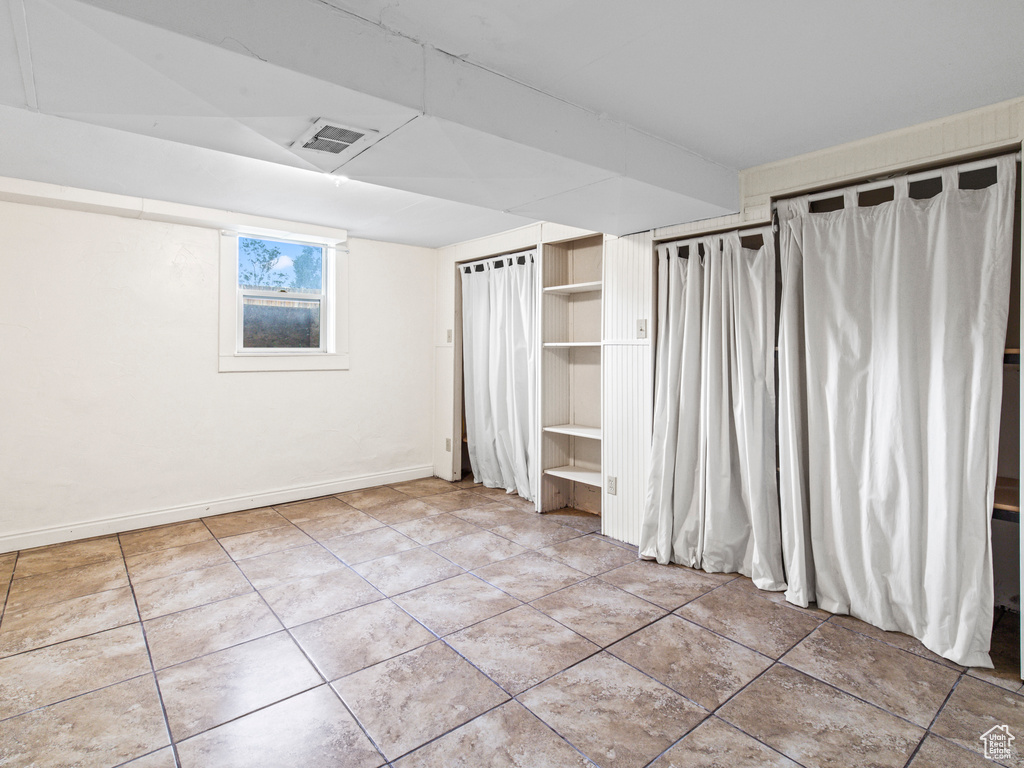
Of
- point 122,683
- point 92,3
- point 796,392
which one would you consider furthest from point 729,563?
point 92,3

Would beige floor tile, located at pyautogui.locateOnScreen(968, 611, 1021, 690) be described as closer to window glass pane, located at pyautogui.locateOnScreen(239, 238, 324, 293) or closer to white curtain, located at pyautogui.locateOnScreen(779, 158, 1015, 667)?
white curtain, located at pyautogui.locateOnScreen(779, 158, 1015, 667)

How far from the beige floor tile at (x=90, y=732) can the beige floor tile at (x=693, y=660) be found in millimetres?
1764

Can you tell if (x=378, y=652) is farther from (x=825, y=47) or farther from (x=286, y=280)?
(x=286, y=280)

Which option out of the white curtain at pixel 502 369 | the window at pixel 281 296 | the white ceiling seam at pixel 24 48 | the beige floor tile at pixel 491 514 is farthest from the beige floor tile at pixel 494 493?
the white ceiling seam at pixel 24 48

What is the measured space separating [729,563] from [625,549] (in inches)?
26.8

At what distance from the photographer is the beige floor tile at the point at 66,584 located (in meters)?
2.82

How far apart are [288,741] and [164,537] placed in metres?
2.58

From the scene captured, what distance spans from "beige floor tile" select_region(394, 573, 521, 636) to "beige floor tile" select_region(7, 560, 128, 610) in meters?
1.71

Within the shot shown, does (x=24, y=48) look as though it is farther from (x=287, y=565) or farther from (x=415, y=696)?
(x=287, y=565)

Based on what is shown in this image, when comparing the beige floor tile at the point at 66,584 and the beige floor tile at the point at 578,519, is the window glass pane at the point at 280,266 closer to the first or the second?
the beige floor tile at the point at 66,584

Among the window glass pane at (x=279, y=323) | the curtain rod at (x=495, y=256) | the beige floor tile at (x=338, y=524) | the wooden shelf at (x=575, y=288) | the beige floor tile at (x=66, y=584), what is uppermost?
the curtain rod at (x=495, y=256)

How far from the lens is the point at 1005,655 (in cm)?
227

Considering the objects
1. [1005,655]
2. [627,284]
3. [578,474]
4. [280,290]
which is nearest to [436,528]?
[578,474]

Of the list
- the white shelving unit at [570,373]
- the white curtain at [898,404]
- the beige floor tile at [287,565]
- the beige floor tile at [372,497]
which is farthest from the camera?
the beige floor tile at [372,497]
